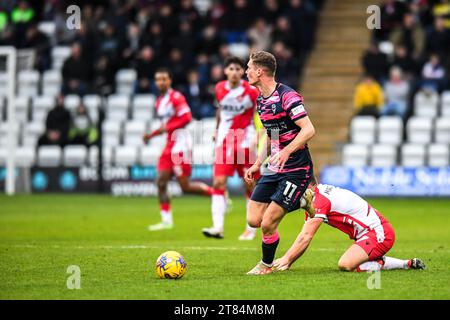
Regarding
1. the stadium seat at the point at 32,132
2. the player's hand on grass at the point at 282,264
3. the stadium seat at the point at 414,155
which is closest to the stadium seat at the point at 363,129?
the stadium seat at the point at 414,155

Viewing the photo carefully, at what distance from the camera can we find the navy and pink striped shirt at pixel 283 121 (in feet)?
35.5

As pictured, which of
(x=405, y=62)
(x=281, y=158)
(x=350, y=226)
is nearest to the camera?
(x=281, y=158)

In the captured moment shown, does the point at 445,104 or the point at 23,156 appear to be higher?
the point at 445,104

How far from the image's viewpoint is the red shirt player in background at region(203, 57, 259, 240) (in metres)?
15.7

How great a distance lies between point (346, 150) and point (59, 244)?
12413 mm

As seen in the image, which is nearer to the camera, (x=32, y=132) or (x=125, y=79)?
(x=32, y=132)

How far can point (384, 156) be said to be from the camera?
25.1 m

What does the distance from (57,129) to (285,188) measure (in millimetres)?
17475

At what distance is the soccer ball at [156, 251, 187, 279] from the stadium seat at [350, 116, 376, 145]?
15.9 m

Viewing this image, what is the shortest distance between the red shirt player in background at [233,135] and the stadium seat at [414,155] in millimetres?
9609

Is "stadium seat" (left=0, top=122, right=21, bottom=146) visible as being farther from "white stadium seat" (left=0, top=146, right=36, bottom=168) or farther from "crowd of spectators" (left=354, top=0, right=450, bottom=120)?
"crowd of spectators" (left=354, top=0, right=450, bottom=120)

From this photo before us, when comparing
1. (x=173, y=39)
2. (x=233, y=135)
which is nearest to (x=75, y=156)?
(x=173, y=39)

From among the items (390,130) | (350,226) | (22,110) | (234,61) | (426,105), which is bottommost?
(350,226)

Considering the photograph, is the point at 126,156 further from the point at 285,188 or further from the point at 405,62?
the point at 285,188
